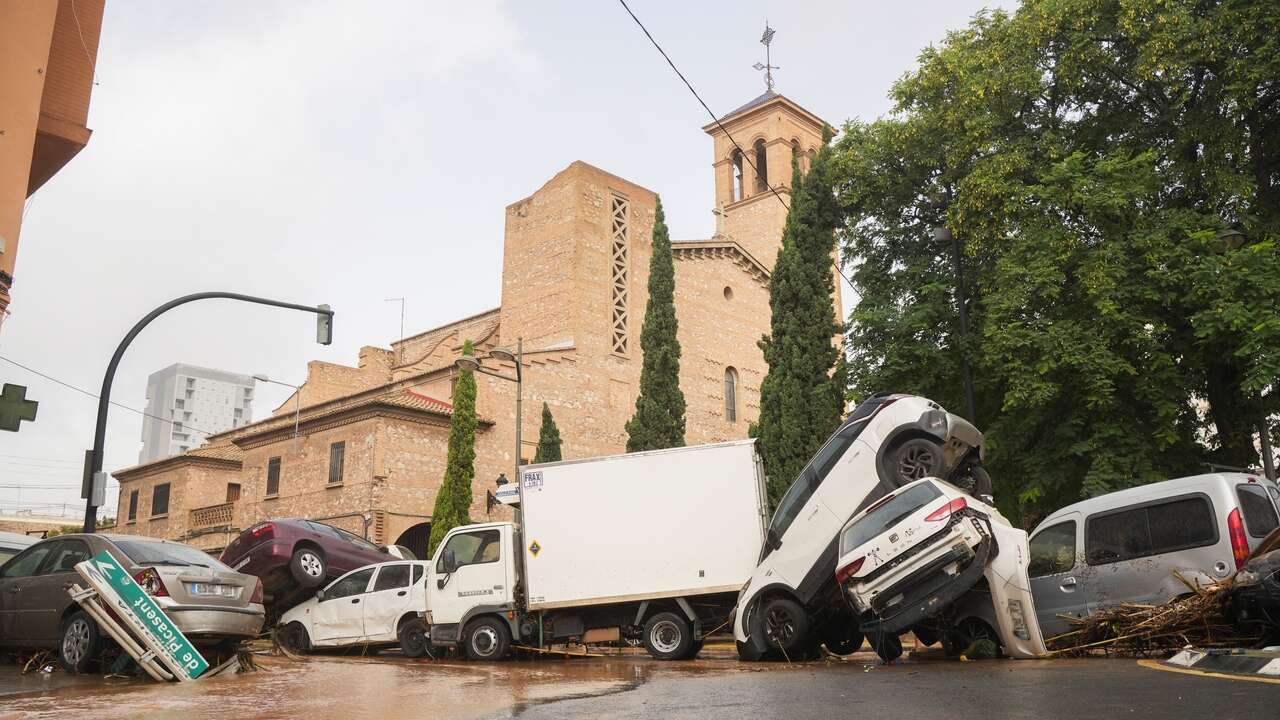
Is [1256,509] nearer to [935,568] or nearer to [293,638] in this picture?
[935,568]

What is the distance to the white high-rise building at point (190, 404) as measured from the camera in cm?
18112

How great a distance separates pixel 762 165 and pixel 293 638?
37899 millimetres

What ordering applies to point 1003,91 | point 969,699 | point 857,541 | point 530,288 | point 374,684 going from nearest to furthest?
point 969,699, point 374,684, point 857,541, point 1003,91, point 530,288

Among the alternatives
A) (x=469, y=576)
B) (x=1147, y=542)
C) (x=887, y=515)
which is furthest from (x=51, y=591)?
(x=1147, y=542)

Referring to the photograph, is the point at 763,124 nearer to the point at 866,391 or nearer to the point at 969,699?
the point at 866,391

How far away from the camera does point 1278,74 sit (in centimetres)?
1548

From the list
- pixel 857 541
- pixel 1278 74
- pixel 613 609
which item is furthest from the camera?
pixel 1278 74

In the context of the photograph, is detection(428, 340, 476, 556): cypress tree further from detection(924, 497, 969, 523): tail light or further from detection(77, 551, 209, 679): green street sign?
detection(924, 497, 969, 523): tail light

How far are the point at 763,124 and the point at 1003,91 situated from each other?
1229 inches

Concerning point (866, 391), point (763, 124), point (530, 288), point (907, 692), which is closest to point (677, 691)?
point (907, 692)

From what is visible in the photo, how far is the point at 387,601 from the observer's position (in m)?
16.0

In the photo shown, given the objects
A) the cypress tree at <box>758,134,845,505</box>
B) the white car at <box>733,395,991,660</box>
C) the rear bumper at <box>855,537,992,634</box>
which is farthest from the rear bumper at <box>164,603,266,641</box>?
the cypress tree at <box>758,134,845,505</box>

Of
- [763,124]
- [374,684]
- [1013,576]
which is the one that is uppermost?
[763,124]

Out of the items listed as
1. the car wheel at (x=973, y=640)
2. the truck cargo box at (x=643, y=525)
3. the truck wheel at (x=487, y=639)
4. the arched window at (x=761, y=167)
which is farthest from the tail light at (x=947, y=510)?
the arched window at (x=761, y=167)
